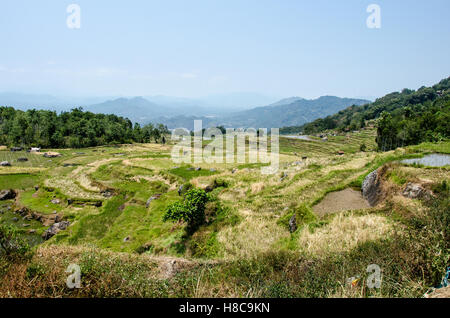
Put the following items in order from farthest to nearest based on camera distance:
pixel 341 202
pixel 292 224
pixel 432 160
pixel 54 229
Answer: pixel 54 229 < pixel 432 160 < pixel 341 202 < pixel 292 224

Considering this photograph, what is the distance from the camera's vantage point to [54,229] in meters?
27.4

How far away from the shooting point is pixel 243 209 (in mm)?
18078

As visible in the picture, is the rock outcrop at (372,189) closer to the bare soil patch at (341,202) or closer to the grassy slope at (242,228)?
the bare soil patch at (341,202)

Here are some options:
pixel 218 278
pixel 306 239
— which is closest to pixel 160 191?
pixel 306 239

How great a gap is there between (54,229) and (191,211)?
20.2 metres

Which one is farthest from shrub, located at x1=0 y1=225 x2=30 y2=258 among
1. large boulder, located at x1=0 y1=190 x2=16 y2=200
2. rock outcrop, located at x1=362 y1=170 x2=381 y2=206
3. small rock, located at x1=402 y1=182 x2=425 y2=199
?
large boulder, located at x1=0 y1=190 x2=16 y2=200

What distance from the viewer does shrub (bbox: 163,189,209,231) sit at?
58.0 ft

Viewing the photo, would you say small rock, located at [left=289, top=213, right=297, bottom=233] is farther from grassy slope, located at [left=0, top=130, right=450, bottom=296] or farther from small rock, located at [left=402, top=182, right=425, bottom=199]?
small rock, located at [left=402, top=182, right=425, bottom=199]

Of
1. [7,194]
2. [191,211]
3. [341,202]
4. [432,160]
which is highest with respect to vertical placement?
[432,160]

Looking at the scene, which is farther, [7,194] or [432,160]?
[7,194]

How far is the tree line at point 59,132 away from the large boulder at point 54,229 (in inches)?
3041

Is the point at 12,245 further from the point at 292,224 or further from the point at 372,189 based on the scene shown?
the point at 372,189

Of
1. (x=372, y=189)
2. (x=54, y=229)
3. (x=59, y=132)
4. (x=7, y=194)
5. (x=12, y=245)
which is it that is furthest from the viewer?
(x=59, y=132)

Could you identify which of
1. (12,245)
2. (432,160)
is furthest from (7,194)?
(432,160)
